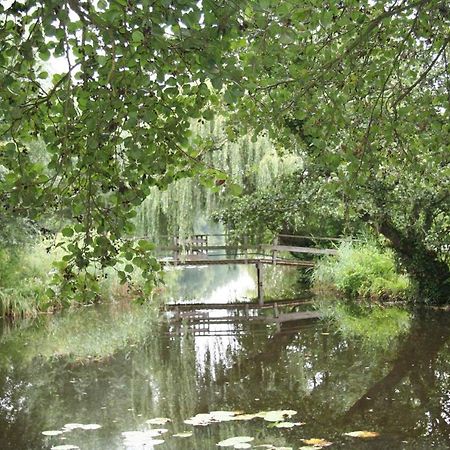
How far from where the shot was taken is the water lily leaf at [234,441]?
19.1 ft

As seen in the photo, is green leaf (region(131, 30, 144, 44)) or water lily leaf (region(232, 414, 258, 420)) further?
water lily leaf (region(232, 414, 258, 420))

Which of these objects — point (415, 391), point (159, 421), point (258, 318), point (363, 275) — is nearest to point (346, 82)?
point (159, 421)

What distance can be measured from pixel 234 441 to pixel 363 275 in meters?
10.00

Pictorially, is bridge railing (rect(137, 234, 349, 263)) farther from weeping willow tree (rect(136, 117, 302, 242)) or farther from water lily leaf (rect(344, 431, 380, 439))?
water lily leaf (rect(344, 431, 380, 439))

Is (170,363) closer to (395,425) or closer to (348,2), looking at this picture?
(395,425)

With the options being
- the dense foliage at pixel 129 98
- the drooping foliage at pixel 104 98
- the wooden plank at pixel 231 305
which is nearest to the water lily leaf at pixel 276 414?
the dense foliage at pixel 129 98

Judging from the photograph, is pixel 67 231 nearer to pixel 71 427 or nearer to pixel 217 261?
pixel 71 427

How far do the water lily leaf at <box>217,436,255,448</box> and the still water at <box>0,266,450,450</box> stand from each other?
2.6 inches

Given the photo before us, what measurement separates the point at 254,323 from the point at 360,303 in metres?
2.74

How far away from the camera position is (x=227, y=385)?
805 cm

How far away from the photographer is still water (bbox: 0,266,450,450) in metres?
6.14

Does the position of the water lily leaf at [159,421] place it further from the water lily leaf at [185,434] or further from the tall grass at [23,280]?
the tall grass at [23,280]

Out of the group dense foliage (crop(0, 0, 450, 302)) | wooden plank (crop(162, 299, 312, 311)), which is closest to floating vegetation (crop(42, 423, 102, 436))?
dense foliage (crop(0, 0, 450, 302))

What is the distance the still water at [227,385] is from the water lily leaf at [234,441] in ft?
0.22
